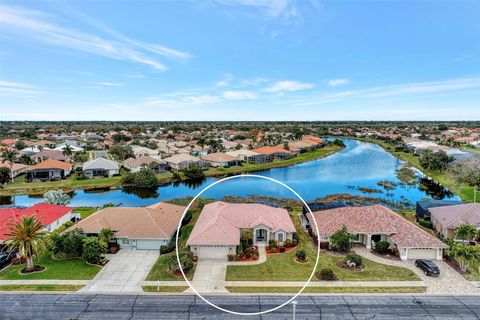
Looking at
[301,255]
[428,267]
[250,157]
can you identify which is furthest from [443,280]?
[250,157]

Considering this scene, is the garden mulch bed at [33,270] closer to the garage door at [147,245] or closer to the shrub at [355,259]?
the garage door at [147,245]

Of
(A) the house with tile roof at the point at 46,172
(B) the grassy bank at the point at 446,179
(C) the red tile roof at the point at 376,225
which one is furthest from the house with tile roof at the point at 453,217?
(A) the house with tile roof at the point at 46,172

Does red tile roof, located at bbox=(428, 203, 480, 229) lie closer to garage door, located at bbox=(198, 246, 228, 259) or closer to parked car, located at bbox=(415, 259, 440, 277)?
parked car, located at bbox=(415, 259, 440, 277)

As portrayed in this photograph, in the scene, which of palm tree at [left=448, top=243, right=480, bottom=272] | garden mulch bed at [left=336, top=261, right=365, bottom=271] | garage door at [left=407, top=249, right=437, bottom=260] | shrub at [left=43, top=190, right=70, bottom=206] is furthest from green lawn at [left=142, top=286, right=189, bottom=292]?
shrub at [left=43, top=190, right=70, bottom=206]

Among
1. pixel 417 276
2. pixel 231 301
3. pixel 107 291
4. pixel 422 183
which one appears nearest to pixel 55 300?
pixel 107 291

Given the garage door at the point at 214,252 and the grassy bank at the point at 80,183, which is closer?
the garage door at the point at 214,252
